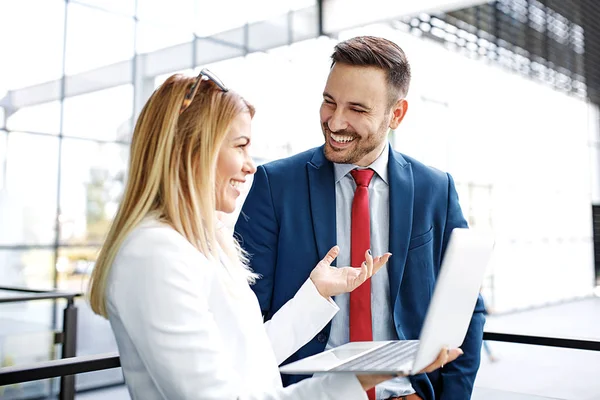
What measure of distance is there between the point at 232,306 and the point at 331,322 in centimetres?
57

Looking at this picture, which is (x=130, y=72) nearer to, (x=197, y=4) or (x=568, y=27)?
(x=197, y=4)

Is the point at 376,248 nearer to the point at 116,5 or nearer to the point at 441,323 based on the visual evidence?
the point at 441,323

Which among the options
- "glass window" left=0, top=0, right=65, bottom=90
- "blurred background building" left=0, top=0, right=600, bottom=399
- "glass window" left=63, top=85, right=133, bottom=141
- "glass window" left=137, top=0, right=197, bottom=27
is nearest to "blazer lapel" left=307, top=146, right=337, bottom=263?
"blurred background building" left=0, top=0, right=600, bottom=399

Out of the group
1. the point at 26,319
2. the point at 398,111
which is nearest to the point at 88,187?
the point at 26,319

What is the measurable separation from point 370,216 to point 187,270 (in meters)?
0.80

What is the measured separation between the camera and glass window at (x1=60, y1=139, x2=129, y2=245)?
5.70m

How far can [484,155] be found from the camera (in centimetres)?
1262

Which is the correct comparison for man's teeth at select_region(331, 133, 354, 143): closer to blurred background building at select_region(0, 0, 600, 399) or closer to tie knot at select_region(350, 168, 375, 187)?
tie knot at select_region(350, 168, 375, 187)

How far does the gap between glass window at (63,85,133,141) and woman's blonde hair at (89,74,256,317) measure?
5.04 meters

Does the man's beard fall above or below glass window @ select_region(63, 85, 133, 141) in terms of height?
below

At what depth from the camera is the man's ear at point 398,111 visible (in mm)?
1745

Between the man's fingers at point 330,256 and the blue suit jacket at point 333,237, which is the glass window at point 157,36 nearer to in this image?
the blue suit jacket at point 333,237

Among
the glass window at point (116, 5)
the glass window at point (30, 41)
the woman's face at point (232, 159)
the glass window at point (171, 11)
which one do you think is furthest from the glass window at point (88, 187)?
the woman's face at point (232, 159)

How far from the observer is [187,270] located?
0.95 m
